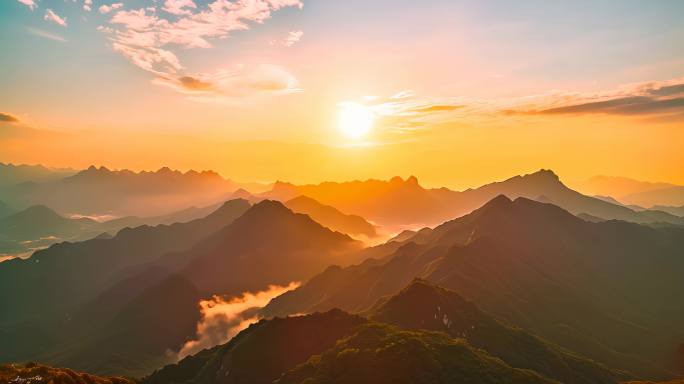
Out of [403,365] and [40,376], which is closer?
[403,365]

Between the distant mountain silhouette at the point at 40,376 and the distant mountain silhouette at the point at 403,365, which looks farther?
the distant mountain silhouette at the point at 403,365

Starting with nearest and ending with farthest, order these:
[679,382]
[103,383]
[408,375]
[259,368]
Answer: [408,375], [103,383], [679,382], [259,368]

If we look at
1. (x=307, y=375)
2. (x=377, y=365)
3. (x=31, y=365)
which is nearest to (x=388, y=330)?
(x=377, y=365)

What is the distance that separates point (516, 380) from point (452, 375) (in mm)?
28052

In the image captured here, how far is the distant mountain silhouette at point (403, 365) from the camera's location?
156625mm

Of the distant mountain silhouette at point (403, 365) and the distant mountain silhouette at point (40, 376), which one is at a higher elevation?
the distant mountain silhouette at point (40, 376)

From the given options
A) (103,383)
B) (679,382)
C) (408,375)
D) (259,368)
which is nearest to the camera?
(408,375)

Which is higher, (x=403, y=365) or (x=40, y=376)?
(x=40, y=376)

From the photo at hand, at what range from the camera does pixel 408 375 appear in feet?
509

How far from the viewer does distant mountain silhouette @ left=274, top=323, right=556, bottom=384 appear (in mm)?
156625

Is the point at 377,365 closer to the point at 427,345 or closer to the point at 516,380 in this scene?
the point at 427,345

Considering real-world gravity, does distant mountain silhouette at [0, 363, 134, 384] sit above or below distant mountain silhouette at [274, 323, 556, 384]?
above

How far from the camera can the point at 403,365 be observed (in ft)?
519

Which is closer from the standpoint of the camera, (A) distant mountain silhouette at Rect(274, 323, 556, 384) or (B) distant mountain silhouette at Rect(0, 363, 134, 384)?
(B) distant mountain silhouette at Rect(0, 363, 134, 384)
